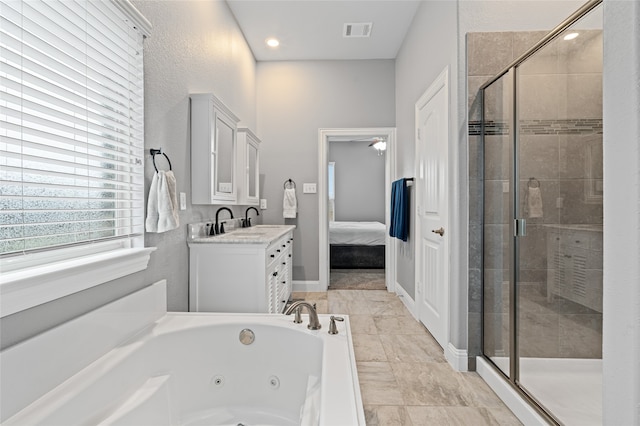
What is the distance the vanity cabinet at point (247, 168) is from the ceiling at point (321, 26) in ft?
3.59

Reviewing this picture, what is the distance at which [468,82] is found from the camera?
7.18 feet

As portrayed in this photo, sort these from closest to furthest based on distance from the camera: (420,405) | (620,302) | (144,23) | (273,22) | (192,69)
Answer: (620,302)
(144,23)
(420,405)
(192,69)
(273,22)

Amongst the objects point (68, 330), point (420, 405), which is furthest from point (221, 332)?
point (420, 405)

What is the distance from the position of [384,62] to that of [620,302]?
398cm

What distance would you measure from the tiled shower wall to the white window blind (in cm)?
199

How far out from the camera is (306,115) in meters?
4.23

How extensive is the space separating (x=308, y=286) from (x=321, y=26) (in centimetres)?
294

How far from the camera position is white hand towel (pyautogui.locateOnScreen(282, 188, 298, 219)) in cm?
412

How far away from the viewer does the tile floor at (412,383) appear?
1.72 m

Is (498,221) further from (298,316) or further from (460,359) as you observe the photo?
(298,316)

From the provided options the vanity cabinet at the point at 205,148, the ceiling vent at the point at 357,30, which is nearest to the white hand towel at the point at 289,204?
the vanity cabinet at the point at 205,148

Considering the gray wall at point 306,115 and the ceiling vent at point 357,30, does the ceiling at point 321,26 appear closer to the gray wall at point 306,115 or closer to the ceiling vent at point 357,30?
the ceiling vent at point 357,30

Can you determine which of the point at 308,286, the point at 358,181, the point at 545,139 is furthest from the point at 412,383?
the point at 358,181

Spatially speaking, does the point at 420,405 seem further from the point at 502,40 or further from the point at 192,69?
the point at 192,69
